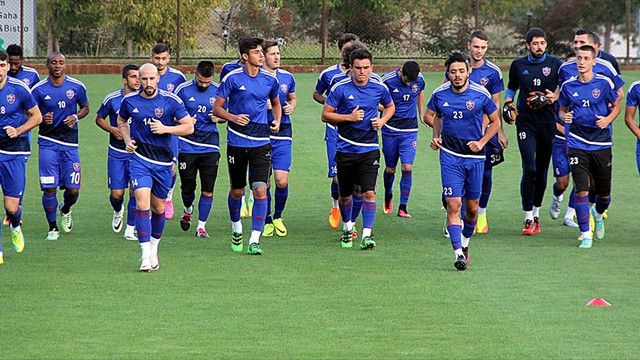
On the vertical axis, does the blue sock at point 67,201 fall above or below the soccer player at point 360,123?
below

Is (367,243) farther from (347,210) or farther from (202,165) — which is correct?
(202,165)

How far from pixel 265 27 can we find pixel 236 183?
17.7 meters

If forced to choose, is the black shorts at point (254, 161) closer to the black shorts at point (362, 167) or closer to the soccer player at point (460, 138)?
the black shorts at point (362, 167)

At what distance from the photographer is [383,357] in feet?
22.8

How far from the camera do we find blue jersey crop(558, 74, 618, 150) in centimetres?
1091

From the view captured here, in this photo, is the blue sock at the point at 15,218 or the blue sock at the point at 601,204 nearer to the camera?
the blue sock at the point at 15,218

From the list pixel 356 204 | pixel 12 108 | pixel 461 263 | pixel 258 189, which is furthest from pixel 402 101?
pixel 12 108

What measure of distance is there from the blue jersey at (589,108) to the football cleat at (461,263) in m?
2.09

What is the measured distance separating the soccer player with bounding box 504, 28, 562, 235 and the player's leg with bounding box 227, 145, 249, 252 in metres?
3.26

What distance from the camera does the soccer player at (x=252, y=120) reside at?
34.8 ft

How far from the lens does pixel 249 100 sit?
10633 mm

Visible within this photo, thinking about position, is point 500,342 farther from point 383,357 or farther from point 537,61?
point 537,61

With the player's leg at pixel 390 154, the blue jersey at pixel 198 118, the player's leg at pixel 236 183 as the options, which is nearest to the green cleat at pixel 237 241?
the player's leg at pixel 236 183

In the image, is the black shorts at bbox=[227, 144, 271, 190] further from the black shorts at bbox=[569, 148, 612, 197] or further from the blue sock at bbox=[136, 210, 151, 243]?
the black shorts at bbox=[569, 148, 612, 197]
